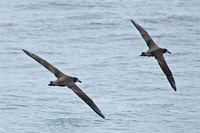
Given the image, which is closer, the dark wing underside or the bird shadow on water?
the dark wing underside

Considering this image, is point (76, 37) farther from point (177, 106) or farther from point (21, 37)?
point (177, 106)

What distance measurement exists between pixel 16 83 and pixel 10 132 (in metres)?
5.82

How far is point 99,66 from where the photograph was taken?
169 feet

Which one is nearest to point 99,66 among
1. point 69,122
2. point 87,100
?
point 69,122

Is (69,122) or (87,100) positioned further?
(69,122)

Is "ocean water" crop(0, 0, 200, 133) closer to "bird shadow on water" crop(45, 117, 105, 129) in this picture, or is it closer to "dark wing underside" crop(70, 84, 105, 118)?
"bird shadow on water" crop(45, 117, 105, 129)

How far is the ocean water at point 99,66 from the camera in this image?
148 feet

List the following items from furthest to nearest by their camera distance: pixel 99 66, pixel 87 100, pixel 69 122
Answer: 1. pixel 99 66
2. pixel 69 122
3. pixel 87 100

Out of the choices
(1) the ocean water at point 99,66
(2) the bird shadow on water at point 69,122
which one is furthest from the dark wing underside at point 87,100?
(2) the bird shadow on water at point 69,122

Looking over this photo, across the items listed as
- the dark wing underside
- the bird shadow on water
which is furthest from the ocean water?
the dark wing underside

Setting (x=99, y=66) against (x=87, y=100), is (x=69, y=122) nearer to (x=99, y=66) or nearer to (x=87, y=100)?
(x=99, y=66)

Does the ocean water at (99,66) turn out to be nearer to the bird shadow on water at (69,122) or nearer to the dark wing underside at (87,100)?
the bird shadow on water at (69,122)

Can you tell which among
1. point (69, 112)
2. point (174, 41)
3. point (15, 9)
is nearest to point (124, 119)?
point (69, 112)

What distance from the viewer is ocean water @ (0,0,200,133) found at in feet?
148
